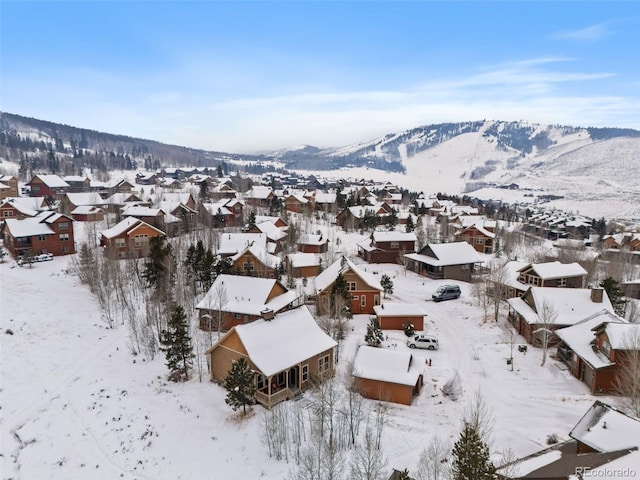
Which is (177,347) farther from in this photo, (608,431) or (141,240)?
(141,240)

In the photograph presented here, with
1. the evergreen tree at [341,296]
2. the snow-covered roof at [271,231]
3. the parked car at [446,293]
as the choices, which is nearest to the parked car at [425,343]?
the evergreen tree at [341,296]

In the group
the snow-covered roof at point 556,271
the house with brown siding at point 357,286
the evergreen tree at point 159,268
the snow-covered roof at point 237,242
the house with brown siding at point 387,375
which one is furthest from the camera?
the snow-covered roof at point 237,242

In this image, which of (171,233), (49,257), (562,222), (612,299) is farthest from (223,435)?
(562,222)

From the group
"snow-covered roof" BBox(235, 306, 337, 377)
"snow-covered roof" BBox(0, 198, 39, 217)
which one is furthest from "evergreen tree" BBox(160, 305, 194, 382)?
"snow-covered roof" BBox(0, 198, 39, 217)

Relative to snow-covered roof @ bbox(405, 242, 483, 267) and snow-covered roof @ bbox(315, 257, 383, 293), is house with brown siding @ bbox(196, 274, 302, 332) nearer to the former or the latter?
snow-covered roof @ bbox(315, 257, 383, 293)

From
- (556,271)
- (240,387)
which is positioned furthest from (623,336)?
(240,387)

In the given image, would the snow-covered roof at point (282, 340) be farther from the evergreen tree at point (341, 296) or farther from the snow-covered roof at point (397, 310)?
the snow-covered roof at point (397, 310)
